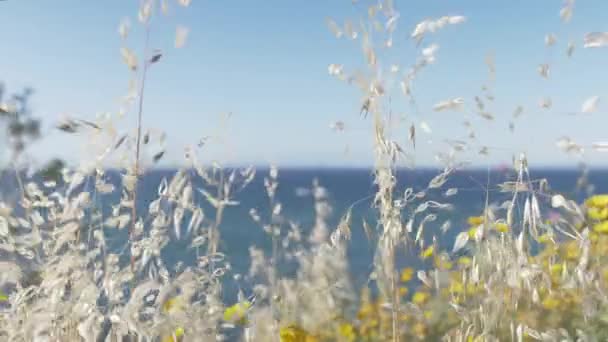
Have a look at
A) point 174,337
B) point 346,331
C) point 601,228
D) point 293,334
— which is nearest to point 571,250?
point 601,228

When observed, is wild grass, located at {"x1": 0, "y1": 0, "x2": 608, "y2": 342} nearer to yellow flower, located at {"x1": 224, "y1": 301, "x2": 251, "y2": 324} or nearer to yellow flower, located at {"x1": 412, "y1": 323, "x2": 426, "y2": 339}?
yellow flower, located at {"x1": 224, "y1": 301, "x2": 251, "y2": 324}

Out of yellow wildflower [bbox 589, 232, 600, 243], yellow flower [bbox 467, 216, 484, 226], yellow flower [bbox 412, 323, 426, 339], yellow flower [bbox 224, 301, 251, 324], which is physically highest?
yellow flower [bbox 467, 216, 484, 226]

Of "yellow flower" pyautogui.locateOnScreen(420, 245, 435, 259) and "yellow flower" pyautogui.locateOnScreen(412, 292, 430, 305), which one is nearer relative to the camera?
"yellow flower" pyautogui.locateOnScreen(420, 245, 435, 259)

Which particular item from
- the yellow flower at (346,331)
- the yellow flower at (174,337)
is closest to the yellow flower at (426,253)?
the yellow flower at (346,331)

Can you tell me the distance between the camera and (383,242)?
135cm

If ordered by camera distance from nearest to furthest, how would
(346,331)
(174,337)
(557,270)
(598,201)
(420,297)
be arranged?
(174,337), (346,331), (557,270), (420,297), (598,201)

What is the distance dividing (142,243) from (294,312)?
1.67ft

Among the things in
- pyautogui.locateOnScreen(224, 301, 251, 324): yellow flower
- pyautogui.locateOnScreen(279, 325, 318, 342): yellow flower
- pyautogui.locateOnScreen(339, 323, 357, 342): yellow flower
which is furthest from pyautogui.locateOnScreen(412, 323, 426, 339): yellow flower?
pyautogui.locateOnScreen(224, 301, 251, 324): yellow flower

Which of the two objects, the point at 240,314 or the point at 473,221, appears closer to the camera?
the point at 240,314

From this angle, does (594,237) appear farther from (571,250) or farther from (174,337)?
(174,337)

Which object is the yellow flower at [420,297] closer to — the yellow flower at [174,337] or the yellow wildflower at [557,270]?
the yellow wildflower at [557,270]

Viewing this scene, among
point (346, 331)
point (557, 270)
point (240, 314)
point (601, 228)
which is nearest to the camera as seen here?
point (240, 314)

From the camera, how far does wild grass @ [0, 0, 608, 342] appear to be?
1.22 meters

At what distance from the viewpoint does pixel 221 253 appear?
4.63 feet
